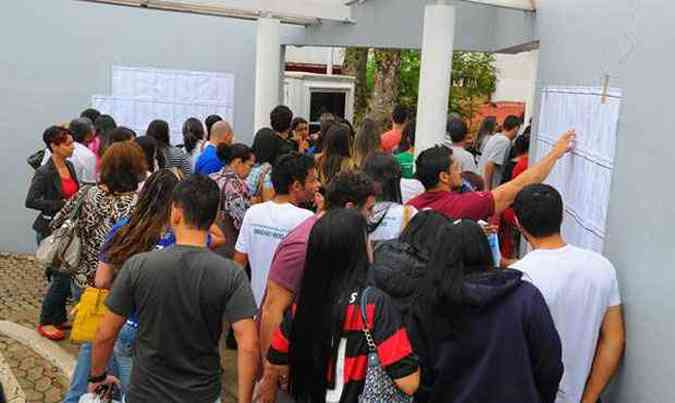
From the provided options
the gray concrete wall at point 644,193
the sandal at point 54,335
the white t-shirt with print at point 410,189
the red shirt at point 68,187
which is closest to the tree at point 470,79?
the red shirt at point 68,187

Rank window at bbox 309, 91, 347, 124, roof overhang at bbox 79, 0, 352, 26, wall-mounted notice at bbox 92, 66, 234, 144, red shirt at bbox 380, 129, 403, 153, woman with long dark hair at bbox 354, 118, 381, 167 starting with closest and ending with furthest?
woman with long dark hair at bbox 354, 118, 381, 167 < red shirt at bbox 380, 129, 403, 153 < roof overhang at bbox 79, 0, 352, 26 < wall-mounted notice at bbox 92, 66, 234, 144 < window at bbox 309, 91, 347, 124

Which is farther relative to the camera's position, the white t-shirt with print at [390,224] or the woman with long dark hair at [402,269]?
the white t-shirt with print at [390,224]

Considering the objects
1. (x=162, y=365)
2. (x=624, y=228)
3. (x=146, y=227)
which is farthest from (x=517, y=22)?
(x=162, y=365)

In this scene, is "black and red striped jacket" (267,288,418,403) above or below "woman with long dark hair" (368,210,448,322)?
below

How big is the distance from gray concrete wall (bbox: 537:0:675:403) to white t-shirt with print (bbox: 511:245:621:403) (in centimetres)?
13

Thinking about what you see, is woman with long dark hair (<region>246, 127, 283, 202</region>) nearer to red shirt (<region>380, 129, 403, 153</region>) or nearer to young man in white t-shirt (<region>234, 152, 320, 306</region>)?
young man in white t-shirt (<region>234, 152, 320, 306</region>)

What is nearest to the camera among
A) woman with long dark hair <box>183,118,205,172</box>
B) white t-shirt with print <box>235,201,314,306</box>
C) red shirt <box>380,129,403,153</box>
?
white t-shirt with print <box>235,201,314,306</box>

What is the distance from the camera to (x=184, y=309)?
2.90 meters

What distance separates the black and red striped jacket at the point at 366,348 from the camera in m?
2.53

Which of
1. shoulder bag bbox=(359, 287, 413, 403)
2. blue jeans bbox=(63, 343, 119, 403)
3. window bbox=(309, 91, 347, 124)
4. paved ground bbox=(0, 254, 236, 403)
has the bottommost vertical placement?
paved ground bbox=(0, 254, 236, 403)

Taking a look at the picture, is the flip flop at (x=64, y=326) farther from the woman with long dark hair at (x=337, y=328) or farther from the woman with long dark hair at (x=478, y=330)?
the woman with long dark hair at (x=478, y=330)

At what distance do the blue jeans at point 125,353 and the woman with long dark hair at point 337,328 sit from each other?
0.99 m

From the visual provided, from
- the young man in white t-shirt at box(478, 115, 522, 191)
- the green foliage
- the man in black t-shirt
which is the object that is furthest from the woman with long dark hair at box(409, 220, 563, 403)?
the green foliage

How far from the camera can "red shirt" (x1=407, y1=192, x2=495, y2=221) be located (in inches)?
154
